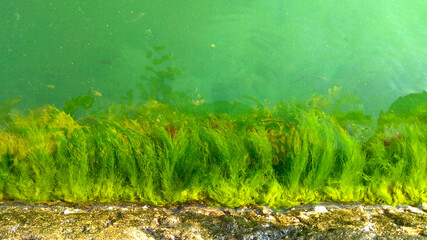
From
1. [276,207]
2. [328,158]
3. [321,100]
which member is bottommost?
[276,207]

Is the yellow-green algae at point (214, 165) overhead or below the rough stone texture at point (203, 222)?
overhead

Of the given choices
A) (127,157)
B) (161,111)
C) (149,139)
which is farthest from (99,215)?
(161,111)

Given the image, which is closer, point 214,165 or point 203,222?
point 203,222

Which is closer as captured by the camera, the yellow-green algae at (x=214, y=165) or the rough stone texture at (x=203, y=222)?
the rough stone texture at (x=203, y=222)

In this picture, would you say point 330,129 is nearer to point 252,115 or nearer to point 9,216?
point 252,115

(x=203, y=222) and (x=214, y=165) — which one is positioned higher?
(x=214, y=165)
